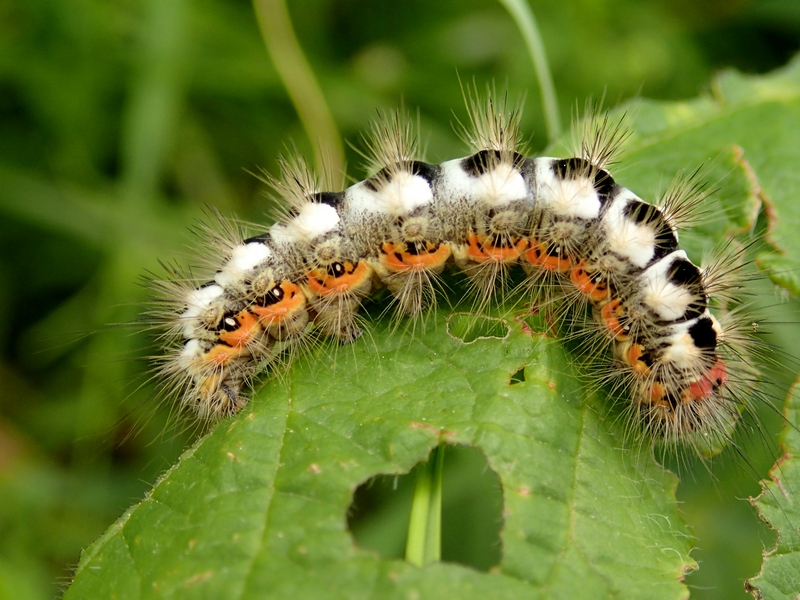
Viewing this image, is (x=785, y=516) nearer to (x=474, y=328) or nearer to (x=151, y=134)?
(x=474, y=328)

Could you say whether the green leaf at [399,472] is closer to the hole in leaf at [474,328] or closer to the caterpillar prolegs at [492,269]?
the hole in leaf at [474,328]

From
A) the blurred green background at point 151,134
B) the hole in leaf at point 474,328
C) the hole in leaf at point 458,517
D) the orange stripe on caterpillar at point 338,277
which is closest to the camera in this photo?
the hole in leaf at point 474,328

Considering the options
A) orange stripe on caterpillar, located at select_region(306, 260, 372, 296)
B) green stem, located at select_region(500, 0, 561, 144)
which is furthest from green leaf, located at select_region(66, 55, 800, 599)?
green stem, located at select_region(500, 0, 561, 144)

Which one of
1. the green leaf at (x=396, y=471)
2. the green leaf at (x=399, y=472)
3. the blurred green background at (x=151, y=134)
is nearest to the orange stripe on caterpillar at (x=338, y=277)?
the green leaf at (x=399, y=472)

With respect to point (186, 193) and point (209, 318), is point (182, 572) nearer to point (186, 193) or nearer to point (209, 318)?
point (209, 318)

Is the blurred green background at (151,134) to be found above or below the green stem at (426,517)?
above

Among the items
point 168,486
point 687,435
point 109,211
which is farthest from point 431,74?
point 168,486
